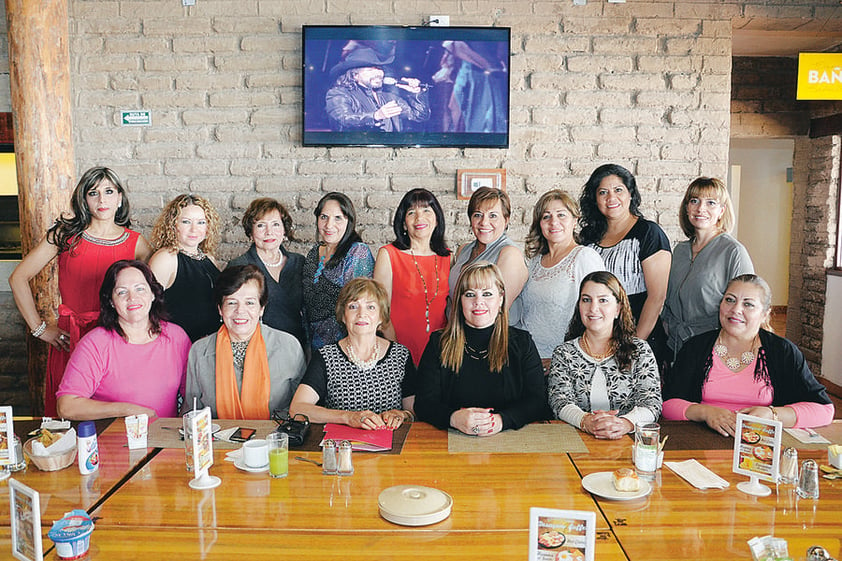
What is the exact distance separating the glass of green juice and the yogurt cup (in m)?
0.48

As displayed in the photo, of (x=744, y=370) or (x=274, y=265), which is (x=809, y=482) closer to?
(x=744, y=370)

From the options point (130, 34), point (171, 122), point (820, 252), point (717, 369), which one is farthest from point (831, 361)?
point (130, 34)

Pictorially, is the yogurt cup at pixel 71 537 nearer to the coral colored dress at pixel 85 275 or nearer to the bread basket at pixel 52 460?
the bread basket at pixel 52 460

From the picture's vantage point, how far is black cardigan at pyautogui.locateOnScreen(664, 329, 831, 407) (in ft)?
7.34

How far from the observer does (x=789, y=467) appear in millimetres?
1731

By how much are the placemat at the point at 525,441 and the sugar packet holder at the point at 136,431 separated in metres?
0.91

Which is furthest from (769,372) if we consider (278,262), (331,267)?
(278,262)

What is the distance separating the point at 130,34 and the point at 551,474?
3.23 metres

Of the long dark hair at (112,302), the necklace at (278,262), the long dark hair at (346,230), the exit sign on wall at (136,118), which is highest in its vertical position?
the exit sign on wall at (136,118)

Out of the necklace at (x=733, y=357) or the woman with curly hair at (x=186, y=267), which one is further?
the woman with curly hair at (x=186, y=267)

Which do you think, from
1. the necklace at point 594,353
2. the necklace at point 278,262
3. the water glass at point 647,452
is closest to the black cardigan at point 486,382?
the necklace at point 594,353

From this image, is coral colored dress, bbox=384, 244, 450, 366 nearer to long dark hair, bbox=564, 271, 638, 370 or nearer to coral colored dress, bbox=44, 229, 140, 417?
long dark hair, bbox=564, 271, 638, 370

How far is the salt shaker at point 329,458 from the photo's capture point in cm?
181

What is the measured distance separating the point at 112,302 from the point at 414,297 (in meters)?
1.21
